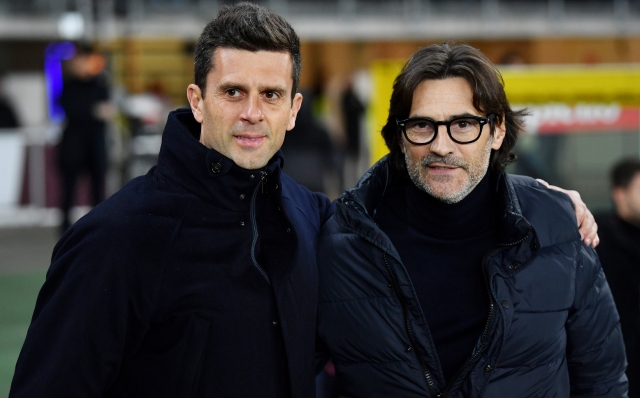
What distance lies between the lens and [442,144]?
2.84 m

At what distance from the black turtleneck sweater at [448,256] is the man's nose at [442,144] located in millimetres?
193

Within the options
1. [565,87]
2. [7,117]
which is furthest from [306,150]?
[7,117]

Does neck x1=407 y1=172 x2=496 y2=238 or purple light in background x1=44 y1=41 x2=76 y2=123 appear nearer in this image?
neck x1=407 y1=172 x2=496 y2=238

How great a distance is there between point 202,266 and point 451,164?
2.85 feet

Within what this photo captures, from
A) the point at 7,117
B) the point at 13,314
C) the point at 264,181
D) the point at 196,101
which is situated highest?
the point at 196,101

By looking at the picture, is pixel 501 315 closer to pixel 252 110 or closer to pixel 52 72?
pixel 252 110

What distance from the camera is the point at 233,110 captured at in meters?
2.59

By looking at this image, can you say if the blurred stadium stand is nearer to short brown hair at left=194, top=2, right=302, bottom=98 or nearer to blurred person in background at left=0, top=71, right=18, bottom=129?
blurred person in background at left=0, top=71, right=18, bottom=129

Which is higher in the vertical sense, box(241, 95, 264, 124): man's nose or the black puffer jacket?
box(241, 95, 264, 124): man's nose

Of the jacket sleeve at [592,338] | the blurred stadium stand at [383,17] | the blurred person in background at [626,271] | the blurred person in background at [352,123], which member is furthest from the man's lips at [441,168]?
the blurred stadium stand at [383,17]

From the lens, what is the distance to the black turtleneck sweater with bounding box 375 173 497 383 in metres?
2.82

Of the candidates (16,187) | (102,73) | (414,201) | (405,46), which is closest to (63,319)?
(414,201)

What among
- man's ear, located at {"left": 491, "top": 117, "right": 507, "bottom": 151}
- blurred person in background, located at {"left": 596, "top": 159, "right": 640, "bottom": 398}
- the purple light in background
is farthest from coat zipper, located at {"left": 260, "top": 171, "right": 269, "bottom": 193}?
the purple light in background

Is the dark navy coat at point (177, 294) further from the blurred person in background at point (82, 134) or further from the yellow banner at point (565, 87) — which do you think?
the blurred person in background at point (82, 134)
